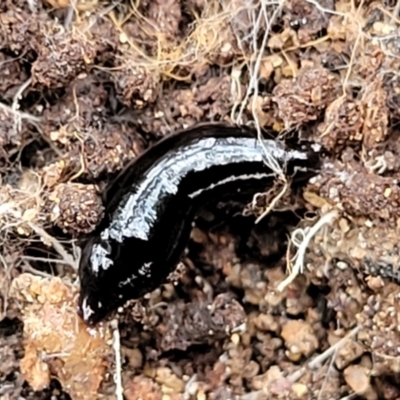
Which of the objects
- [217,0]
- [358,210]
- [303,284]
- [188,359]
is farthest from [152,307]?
[217,0]

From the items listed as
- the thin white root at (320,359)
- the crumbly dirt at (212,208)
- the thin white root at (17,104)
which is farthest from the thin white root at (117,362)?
the thin white root at (17,104)

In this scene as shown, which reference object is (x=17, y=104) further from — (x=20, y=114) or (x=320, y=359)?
(x=320, y=359)

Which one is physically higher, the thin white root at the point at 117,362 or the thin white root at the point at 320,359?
the thin white root at the point at 117,362

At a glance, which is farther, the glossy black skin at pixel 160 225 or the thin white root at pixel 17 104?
the thin white root at pixel 17 104

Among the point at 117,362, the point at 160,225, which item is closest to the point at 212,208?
the point at 160,225

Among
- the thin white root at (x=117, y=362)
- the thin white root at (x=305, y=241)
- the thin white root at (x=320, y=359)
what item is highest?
the thin white root at (x=305, y=241)

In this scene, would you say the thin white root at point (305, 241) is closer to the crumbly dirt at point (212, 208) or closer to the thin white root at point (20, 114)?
the crumbly dirt at point (212, 208)

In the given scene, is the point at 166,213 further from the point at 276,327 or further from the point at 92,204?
the point at 276,327
